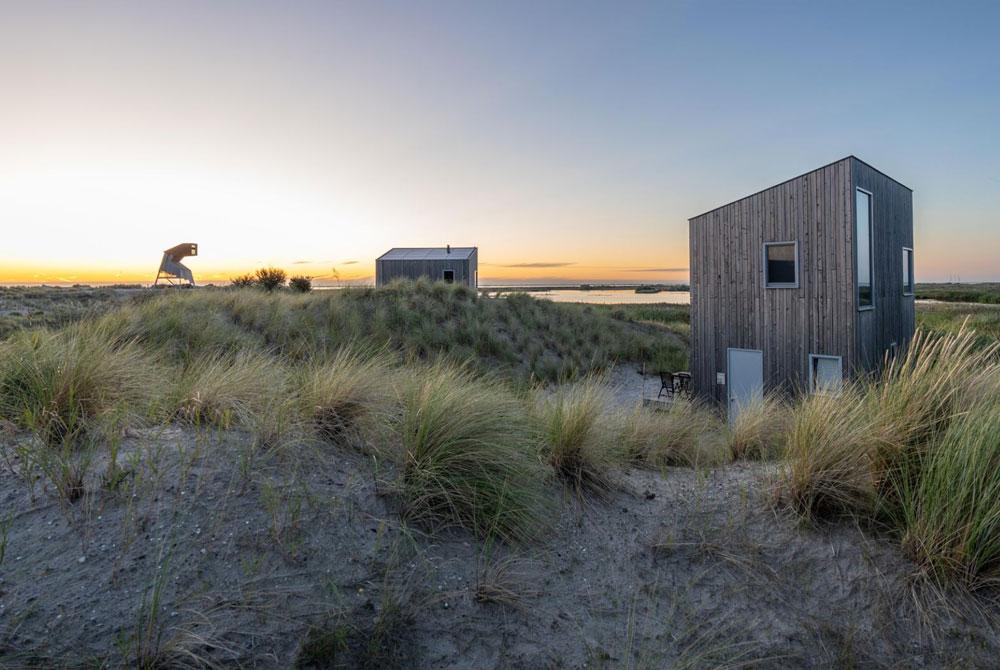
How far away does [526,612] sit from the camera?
2.49 meters

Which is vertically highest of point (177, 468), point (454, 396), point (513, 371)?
point (454, 396)

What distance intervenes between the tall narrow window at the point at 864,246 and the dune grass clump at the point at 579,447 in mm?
9143

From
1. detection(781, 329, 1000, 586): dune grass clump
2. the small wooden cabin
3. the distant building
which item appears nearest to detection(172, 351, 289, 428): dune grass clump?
detection(781, 329, 1000, 586): dune grass clump

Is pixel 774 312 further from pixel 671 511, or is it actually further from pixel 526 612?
pixel 526 612

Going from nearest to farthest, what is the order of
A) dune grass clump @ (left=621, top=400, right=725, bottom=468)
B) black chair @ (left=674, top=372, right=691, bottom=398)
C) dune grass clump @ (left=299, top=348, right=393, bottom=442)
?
1. dune grass clump @ (left=299, top=348, right=393, bottom=442)
2. dune grass clump @ (left=621, top=400, right=725, bottom=468)
3. black chair @ (left=674, top=372, right=691, bottom=398)

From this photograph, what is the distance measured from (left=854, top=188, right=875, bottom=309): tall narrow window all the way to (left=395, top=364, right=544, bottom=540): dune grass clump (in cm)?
1011

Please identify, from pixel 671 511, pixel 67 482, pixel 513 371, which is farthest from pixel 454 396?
pixel 513 371

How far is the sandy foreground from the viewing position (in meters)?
2.05

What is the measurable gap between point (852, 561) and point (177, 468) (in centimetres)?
366

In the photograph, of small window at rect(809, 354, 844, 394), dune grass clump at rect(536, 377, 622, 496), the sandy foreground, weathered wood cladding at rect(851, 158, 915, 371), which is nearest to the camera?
the sandy foreground

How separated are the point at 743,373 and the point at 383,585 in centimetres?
1148

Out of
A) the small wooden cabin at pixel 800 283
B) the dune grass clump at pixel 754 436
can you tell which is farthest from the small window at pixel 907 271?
the dune grass clump at pixel 754 436

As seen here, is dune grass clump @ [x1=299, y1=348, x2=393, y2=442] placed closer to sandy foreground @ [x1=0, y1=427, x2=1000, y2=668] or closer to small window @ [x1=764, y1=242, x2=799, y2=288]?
sandy foreground @ [x1=0, y1=427, x2=1000, y2=668]

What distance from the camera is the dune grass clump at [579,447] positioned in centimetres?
378
